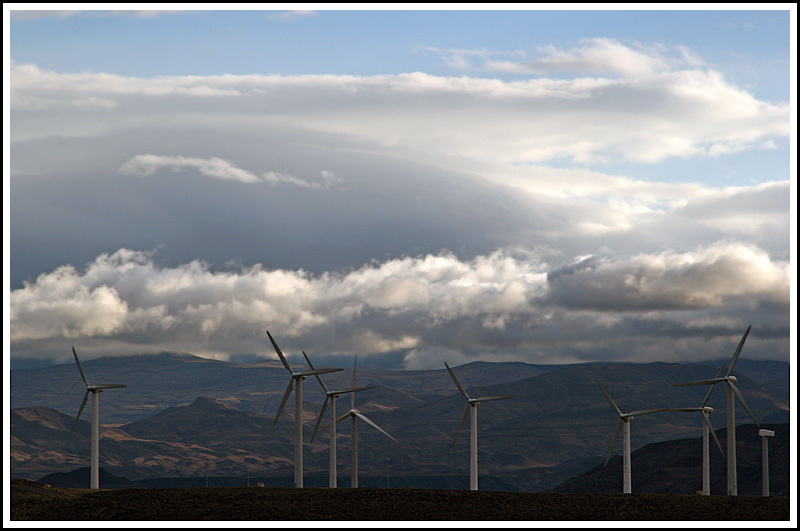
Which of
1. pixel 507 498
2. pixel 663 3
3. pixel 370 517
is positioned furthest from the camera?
pixel 507 498

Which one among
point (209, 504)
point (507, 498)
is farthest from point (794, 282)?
point (209, 504)

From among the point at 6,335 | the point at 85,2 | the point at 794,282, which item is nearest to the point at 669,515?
the point at 794,282

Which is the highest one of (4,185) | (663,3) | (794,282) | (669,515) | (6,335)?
(663,3)

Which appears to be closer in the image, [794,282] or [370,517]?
[794,282]

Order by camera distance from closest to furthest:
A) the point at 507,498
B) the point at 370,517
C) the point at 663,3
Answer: the point at 663,3
the point at 370,517
the point at 507,498

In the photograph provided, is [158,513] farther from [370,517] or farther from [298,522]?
[370,517]

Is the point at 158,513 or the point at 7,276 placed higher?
the point at 7,276

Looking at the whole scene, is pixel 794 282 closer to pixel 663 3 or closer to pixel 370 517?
pixel 663 3
